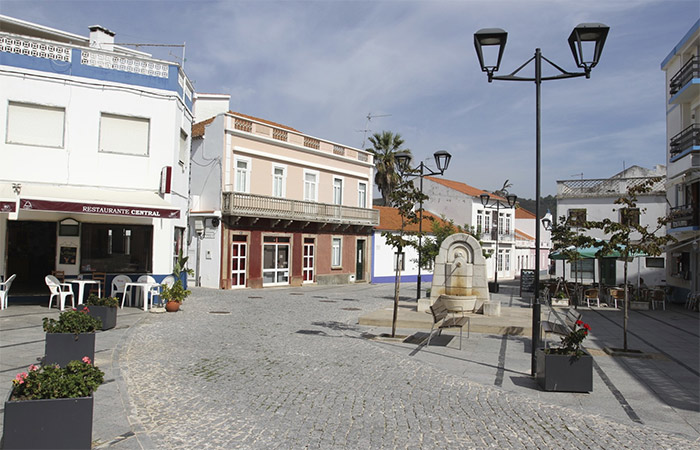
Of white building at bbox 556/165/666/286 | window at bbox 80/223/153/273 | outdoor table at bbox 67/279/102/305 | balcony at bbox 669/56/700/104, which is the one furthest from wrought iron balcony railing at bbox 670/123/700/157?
outdoor table at bbox 67/279/102/305

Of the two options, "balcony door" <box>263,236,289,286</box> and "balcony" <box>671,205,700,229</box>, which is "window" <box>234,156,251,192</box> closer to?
"balcony door" <box>263,236,289,286</box>

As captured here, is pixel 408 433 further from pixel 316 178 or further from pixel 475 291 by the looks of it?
pixel 316 178

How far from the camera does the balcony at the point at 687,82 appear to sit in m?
21.8

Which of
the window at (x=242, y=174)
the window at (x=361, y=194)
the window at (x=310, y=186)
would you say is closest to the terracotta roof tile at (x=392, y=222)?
the window at (x=361, y=194)

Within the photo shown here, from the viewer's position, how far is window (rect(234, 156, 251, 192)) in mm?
26188

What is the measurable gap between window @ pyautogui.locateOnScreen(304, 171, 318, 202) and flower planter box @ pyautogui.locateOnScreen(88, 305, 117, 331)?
60.9 feet

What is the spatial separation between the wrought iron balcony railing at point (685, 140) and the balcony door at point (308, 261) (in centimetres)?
1818


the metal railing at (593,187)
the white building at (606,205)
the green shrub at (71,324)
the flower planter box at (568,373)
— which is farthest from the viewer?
the metal railing at (593,187)

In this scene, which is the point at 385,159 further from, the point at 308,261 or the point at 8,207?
the point at 8,207

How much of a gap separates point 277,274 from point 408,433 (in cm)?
2289

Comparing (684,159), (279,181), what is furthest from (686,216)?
(279,181)

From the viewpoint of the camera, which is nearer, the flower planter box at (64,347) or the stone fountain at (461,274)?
the flower planter box at (64,347)

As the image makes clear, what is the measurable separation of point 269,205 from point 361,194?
8.93 metres

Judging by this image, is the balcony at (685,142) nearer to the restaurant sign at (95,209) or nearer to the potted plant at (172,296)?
the restaurant sign at (95,209)
